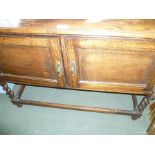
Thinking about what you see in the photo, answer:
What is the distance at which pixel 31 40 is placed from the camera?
2.75 ft

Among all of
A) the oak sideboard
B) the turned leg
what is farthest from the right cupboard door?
the turned leg

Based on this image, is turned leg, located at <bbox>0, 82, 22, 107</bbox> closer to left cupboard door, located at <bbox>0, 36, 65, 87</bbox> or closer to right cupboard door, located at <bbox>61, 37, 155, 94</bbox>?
left cupboard door, located at <bbox>0, 36, 65, 87</bbox>

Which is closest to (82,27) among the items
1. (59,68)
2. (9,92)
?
(59,68)

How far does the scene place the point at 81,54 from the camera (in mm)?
857

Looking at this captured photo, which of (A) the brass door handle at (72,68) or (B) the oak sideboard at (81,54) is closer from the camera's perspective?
(B) the oak sideboard at (81,54)

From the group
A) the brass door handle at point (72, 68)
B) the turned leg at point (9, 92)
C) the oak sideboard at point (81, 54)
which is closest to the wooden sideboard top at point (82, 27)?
the oak sideboard at point (81, 54)

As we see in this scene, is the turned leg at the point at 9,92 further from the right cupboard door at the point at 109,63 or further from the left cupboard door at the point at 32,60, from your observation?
the right cupboard door at the point at 109,63

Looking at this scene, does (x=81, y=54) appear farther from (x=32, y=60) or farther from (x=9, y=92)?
(x=9, y=92)

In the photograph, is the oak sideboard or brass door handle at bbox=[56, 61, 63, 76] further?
brass door handle at bbox=[56, 61, 63, 76]

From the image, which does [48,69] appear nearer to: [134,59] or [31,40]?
[31,40]

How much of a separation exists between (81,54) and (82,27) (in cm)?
15

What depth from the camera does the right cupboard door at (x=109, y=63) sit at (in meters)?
0.78

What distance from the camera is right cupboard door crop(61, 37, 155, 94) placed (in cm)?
78
